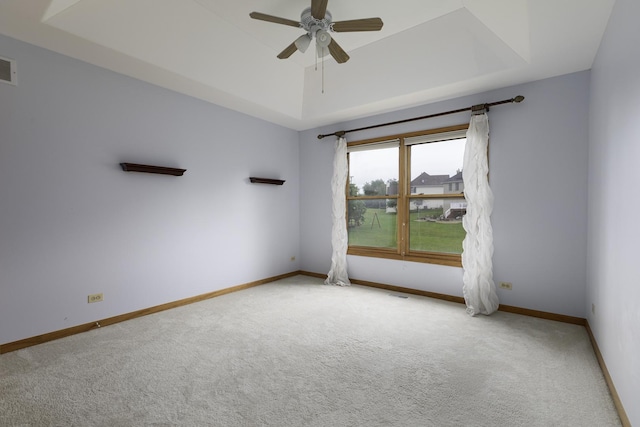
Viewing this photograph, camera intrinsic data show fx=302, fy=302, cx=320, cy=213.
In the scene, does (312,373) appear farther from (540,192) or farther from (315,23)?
(540,192)

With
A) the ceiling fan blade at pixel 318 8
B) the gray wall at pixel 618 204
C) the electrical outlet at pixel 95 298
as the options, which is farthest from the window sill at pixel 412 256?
the electrical outlet at pixel 95 298

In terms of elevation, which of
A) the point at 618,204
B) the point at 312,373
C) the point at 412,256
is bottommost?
the point at 312,373

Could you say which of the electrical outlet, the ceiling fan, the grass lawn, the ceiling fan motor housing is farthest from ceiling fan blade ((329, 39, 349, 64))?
the electrical outlet

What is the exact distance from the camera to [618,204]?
2.06 meters

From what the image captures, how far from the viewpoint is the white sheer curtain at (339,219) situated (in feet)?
16.8

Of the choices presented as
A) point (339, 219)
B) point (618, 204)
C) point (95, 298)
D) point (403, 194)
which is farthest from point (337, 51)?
point (95, 298)

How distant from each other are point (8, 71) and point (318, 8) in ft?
9.39

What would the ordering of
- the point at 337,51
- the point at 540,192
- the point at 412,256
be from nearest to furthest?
1. the point at 337,51
2. the point at 540,192
3. the point at 412,256

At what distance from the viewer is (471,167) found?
151 inches

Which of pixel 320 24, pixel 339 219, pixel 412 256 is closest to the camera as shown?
pixel 320 24

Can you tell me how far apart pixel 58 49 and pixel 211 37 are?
1453mm

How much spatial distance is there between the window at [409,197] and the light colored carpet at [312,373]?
3.74 ft

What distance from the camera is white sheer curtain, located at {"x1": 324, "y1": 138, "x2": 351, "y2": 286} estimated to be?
5105 mm

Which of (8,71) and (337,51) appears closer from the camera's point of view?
(8,71)
